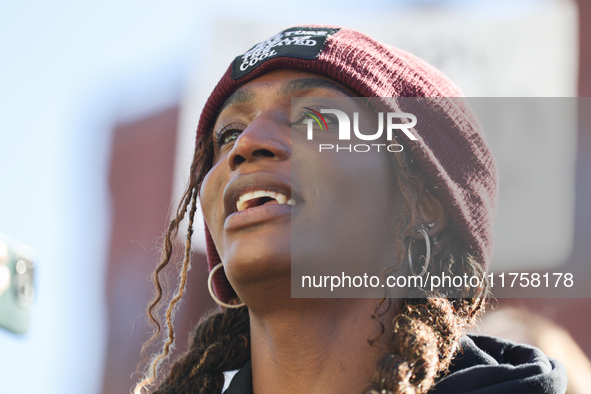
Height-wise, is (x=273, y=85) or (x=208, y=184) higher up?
(x=273, y=85)

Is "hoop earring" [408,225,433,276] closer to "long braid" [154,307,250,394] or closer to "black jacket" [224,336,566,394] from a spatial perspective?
"black jacket" [224,336,566,394]

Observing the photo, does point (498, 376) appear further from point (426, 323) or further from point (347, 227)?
point (347, 227)

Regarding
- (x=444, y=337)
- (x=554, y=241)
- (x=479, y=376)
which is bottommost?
(x=479, y=376)

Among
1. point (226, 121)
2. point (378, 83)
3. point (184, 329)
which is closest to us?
point (378, 83)

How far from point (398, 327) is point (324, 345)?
253mm

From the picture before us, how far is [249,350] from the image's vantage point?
237 centimetres

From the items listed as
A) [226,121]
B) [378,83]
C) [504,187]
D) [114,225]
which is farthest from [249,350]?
[114,225]

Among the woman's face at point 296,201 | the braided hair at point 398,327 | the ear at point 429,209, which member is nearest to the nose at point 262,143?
the woman's face at point 296,201

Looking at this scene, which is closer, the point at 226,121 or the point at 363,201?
the point at 363,201

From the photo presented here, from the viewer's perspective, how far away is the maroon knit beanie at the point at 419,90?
2076 mm

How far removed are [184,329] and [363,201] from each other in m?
7.13

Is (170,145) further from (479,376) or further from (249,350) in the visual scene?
(479,376)

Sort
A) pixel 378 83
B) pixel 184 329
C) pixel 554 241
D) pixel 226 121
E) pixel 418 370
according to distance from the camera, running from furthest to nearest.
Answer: pixel 184 329 < pixel 554 241 < pixel 226 121 < pixel 378 83 < pixel 418 370

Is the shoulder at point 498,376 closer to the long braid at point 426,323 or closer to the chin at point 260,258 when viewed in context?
the long braid at point 426,323
